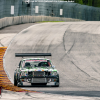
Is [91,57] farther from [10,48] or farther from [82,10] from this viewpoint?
[82,10]

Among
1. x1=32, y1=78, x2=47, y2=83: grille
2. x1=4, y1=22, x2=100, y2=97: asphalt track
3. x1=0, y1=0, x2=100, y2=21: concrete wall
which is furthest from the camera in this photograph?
x1=0, y1=0, x2=100, y2=21: concrete wall

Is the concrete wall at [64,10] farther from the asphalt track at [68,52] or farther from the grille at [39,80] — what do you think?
the grille at [39,80]

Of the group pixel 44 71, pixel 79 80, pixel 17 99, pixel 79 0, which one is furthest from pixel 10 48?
pixel 79 0

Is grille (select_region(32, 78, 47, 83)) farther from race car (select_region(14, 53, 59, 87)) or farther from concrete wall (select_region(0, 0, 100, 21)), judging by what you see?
concrete wall (select_region(0, 0, 100, 21))

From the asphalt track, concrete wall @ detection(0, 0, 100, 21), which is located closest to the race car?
the asphalt track

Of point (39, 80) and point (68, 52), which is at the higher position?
point (39, 80)

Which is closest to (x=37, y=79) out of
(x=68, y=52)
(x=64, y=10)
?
(x=68, y=52)

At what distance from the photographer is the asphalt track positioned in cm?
1478

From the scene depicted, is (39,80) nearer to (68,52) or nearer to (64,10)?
(68,52)

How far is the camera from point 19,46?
86.0ft

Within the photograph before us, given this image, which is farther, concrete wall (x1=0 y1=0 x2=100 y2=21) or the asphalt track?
concrete wall (x1=0 y1=0 x2=100 y2=21)

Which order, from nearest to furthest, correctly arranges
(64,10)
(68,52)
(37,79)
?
1. (37,79)
2. (68,52)
3. (64,10)

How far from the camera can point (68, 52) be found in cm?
2405

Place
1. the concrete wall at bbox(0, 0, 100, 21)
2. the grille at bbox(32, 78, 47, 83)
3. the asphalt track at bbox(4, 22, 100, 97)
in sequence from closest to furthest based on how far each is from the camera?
the grille at bbox(32, 78, 47, 83) → the asphalt track at bbox(4, 22, 100, 97) → the concrete wall at bbox(0, 0, 100, 21)
